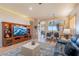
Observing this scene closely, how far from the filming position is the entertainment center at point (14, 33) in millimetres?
2414

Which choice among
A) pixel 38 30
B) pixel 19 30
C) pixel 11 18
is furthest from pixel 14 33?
pixel 38 30

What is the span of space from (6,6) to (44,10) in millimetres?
973

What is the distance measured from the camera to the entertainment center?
2.41 meters

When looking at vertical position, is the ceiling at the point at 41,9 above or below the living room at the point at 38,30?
above

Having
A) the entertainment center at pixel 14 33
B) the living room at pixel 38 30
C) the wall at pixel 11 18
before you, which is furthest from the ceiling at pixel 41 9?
the entertainment center at pixel 14 33

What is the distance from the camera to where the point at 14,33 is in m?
2.50

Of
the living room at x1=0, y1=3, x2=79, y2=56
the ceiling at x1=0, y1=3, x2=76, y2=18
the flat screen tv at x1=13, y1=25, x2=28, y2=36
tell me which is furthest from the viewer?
the flat screen tv at x1=13, y1=25, x2=28, y2=36

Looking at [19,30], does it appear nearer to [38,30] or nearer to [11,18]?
[11,18]

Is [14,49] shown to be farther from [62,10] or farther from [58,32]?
[62,10]

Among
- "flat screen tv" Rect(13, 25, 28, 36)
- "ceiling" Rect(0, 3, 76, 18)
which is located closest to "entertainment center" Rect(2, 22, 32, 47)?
"flat screen tv" Rect(13, 25, 28, 36)

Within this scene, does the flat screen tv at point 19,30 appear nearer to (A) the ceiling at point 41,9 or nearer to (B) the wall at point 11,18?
(B) the wall at point 11,18

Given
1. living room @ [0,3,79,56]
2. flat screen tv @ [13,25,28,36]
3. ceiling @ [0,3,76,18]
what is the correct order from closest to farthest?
ceiling @ [0,3,76,18]
living room @ [0,3,79,56]
flat screen tv @ [13,25,28,36]

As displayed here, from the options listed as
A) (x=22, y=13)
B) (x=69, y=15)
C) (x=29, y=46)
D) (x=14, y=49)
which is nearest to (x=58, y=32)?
(x=69, y=15)

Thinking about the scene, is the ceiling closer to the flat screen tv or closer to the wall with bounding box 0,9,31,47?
the wall with bounding box 0,9,31,47
